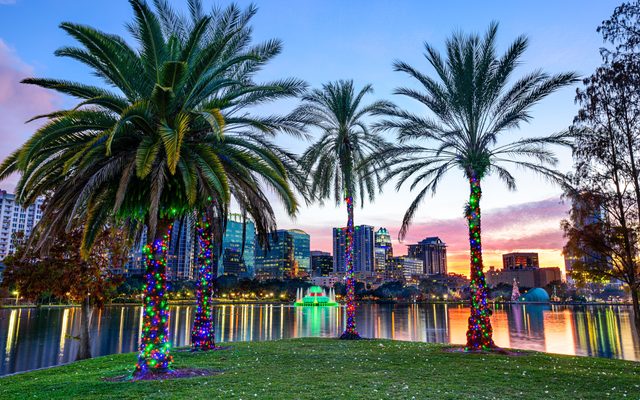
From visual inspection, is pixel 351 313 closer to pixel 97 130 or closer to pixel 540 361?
pixel 540 361

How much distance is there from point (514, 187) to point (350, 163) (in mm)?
8091

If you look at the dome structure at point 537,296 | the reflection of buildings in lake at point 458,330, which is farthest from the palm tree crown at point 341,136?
the dome structure at point 537,296

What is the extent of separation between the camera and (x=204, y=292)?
18.5m

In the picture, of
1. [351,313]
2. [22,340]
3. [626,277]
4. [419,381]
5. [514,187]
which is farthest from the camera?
[22,340]

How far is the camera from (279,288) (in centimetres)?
17750

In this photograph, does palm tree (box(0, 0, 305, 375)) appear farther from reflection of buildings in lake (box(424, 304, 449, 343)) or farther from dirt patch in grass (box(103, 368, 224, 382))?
reflection of buildings in lake (box(424, 304, 449, 343))

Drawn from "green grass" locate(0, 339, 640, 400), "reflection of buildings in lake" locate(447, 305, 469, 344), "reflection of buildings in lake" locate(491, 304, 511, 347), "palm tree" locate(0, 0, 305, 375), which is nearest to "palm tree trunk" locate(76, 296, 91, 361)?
"green grass" locate(0, 339, 640, 400)

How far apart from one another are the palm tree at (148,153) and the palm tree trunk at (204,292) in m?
4.05

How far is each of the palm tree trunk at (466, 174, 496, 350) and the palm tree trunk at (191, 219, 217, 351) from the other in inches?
400

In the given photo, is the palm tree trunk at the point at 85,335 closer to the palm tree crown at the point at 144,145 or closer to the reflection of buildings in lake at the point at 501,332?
the palm tree crown at the point at 144,145

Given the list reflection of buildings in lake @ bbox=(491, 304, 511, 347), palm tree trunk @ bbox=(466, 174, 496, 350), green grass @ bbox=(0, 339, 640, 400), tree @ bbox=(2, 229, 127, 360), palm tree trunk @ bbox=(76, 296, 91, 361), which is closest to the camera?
green grass @ bbox=(0, 339, 640, 400)

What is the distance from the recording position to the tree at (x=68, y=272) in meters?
20.9

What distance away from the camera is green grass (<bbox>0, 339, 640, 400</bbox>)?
981 centimetres

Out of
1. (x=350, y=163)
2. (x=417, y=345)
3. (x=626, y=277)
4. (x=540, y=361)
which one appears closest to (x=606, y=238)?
(x=626, y=277)
